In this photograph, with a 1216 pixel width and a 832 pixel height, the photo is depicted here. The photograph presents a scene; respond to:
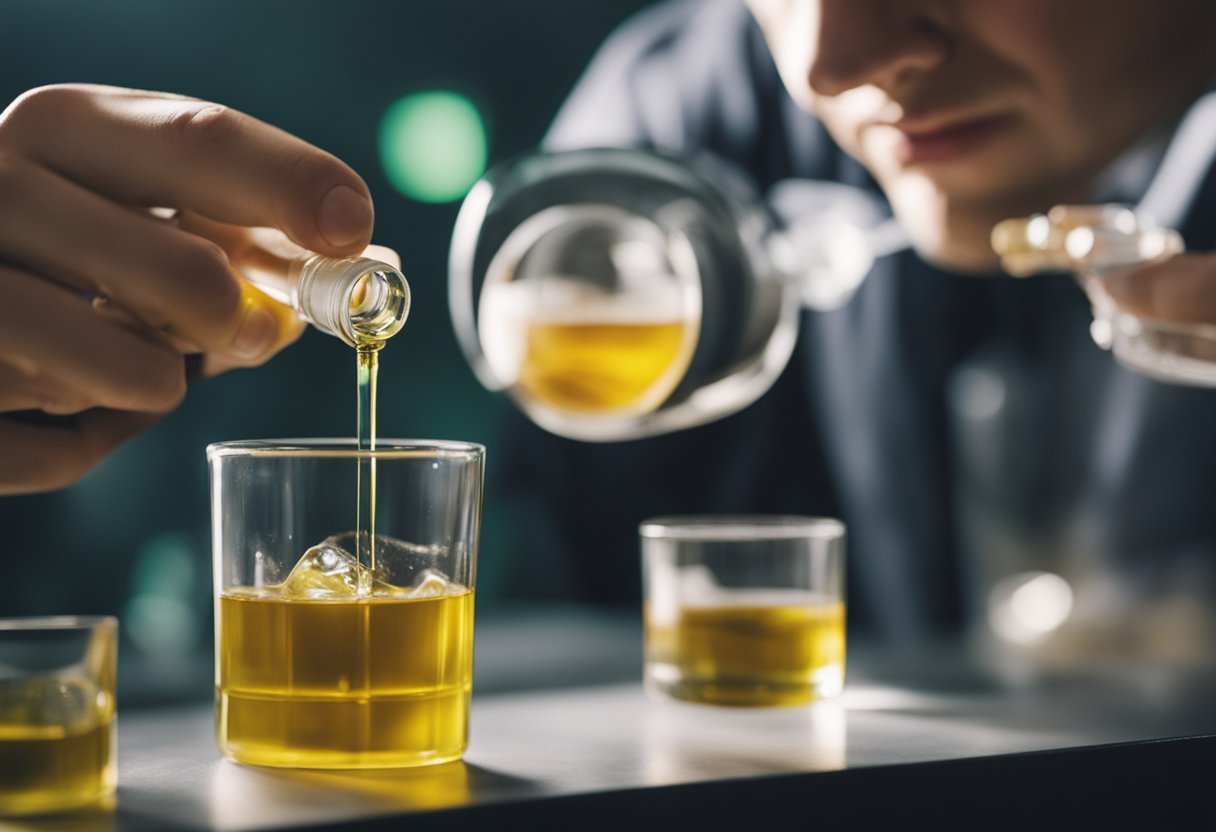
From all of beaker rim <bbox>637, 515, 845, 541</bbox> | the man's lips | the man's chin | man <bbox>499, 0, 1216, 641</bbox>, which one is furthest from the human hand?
man <bbox>499, 0, 1216, 641</bbox>

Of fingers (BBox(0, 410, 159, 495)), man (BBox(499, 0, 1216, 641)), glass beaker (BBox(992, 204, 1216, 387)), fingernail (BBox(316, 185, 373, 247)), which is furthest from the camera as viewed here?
man (BBox(499, 0, 1216, 641))

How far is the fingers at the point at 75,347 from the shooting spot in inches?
34.5

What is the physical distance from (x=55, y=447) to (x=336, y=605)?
32 centimetres

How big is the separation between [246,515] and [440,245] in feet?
9.75

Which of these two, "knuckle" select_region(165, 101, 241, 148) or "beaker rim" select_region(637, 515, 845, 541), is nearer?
"knuckle" select_region(165, 101, 241, 148)

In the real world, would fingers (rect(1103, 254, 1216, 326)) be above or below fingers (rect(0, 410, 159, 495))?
above

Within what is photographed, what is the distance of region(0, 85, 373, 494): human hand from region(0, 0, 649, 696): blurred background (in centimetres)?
219

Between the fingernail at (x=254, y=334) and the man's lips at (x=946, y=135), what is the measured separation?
75cm

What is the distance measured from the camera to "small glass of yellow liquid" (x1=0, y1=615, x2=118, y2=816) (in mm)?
732

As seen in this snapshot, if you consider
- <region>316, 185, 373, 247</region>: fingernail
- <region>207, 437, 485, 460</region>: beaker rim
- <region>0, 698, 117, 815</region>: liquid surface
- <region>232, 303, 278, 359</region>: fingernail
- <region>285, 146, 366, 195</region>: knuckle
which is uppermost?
<region>285, 146, 366, 195</region>: knuckle

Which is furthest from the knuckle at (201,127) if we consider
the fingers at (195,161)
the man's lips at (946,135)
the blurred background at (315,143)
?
the blurred background at (315,143)

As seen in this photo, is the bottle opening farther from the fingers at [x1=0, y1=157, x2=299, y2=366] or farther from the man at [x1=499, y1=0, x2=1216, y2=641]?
the man at [x1=499, y1=0, x2=1216, y2=641]

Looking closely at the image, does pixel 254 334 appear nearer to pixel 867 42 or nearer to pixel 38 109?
pixel 38 109

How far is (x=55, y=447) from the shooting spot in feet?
3.26
